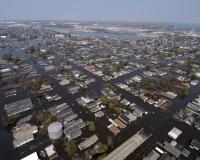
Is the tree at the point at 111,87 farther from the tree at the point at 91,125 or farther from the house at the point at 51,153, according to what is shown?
the house at the point at 51,153

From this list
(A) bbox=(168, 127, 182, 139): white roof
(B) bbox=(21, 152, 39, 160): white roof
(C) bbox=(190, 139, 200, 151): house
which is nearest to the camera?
(B) bbox=(21, 152, 39, 160): white roof

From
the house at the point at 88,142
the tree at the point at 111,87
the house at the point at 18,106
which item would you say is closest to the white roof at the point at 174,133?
the house at the point at 88,142

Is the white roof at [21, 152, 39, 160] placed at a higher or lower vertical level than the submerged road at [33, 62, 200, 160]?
higher

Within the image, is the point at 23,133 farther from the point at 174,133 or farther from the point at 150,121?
the point at 174,133

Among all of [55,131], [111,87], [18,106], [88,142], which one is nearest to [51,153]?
[55,131]

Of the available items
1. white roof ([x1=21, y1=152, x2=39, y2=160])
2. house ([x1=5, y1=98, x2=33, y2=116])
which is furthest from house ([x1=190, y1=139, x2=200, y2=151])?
house ([x1=5, y1=98, x2=33, y2=116])

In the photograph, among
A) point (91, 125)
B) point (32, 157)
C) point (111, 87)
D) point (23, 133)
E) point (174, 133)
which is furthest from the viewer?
point (111, 87)

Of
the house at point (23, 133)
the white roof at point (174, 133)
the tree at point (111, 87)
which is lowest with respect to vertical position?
the tree at point (111, 87)

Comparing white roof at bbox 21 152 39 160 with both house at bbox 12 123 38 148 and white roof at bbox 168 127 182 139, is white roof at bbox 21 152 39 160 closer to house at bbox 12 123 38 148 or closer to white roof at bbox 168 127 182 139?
house at bbox 12 123 38 148

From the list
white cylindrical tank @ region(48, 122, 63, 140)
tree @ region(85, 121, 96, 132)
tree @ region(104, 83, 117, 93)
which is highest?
white cylindrical tank @ region(48, 122, 63, 140)

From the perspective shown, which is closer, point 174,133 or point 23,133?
point 23,133

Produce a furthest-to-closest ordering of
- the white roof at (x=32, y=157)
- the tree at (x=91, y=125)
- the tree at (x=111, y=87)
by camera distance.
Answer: the tree at (x=111, y=87) < the tree at (x=91, y=125) < the white roof at (x=32, y=157)

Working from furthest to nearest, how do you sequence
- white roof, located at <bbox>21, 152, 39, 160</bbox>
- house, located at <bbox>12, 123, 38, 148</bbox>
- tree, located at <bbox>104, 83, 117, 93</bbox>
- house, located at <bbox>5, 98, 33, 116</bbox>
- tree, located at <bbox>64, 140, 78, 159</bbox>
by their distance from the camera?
tree, located at <bbox>104, 83, 117, 93</bbox> → house, located at <bbox>5, 98, 33, 116</bbox> → house, located at <bbox>12, 123, 38, 148</bbox> → tree, located at <bbox>64, 140, 78, 159</bbox> → white roof, located at <bbox>21, 152, 39, 160</bbox>
